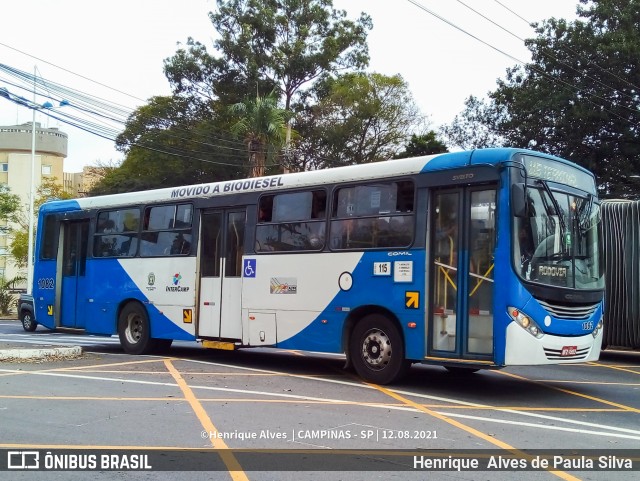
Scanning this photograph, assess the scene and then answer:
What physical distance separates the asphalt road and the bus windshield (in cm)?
174

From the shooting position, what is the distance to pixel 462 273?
9477 mm

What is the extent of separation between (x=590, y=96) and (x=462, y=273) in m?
23.1

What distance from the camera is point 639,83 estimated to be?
28.3 metres

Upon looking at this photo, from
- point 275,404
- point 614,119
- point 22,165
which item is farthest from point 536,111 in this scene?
point 22,165

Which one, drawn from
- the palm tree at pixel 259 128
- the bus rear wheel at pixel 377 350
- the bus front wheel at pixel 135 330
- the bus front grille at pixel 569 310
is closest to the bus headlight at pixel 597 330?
the bus front grille at pixel 569 310

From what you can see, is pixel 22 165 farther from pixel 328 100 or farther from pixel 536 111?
pixel 536 111

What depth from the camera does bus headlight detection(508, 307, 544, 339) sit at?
29.0 ft

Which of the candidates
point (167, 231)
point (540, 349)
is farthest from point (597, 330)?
point (167, 231)

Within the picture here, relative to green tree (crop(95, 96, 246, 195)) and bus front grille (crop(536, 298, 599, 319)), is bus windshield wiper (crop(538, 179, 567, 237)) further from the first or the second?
green tree (crop(95, 96, 246, 195))

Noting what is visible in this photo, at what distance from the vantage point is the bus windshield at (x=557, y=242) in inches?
357

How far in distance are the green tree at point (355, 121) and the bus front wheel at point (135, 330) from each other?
25215 mm

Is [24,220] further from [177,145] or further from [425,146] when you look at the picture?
[425,146]

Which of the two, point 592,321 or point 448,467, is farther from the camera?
point 592,321

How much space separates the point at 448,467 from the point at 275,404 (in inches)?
125
